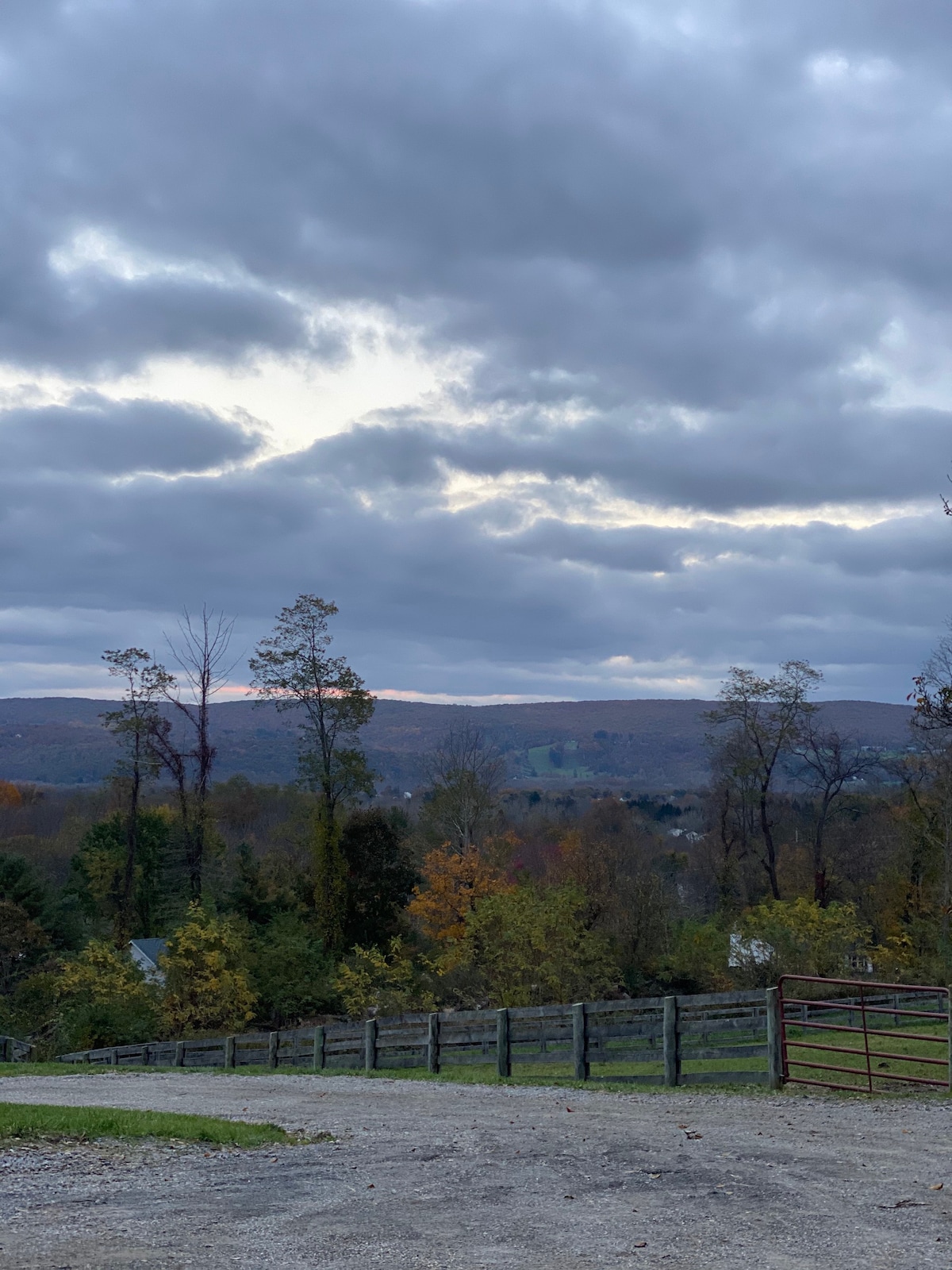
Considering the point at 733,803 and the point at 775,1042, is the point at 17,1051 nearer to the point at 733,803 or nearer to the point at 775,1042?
the point at 775,1042

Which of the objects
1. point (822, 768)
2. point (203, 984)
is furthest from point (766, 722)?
point (203, 984)

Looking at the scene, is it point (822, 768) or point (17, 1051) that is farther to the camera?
point (822, 768)

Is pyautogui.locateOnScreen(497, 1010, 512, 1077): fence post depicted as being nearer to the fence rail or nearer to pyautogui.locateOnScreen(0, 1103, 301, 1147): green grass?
the fence rail

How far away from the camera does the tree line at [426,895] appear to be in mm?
32844

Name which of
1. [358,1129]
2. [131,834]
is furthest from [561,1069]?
[131,834]

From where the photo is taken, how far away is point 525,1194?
824cm

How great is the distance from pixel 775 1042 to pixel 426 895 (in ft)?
109

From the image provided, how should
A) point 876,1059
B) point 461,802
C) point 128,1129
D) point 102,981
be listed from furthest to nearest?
point 461,802 < point 102,981 < point 876,1059 < point 128,1129

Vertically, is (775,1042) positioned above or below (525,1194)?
below

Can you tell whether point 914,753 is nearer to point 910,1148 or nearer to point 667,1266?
point 910,1148

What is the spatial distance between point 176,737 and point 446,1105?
3383 cm

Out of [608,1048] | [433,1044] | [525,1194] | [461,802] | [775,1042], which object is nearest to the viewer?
[525,1194]

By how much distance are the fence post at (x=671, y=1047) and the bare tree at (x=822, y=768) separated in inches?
1358

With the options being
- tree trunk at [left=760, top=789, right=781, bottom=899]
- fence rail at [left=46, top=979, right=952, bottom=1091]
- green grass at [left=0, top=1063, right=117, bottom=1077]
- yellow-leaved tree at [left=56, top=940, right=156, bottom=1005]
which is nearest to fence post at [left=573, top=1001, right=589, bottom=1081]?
fence rail at [left=46, top=979, right=952, bottom=1091]
